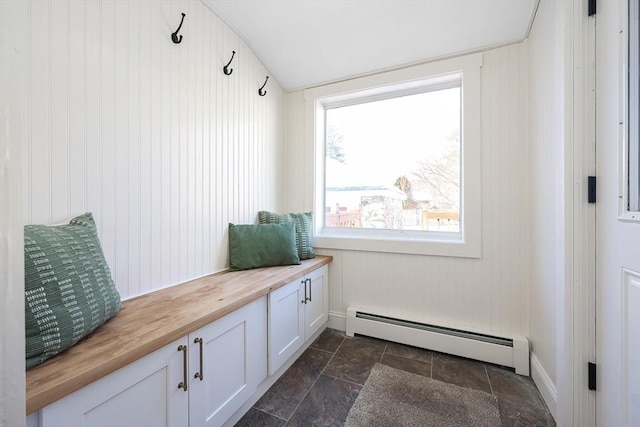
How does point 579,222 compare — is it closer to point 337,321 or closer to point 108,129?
point 337,321

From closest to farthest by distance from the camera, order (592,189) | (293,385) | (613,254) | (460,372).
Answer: (613,254), (592,189), (293,385), (460,372)

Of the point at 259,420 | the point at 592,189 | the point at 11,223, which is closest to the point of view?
the point at 11,223

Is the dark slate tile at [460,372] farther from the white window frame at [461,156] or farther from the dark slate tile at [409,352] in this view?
the white window frame at [461,156]

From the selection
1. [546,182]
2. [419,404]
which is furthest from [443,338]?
[546,182]

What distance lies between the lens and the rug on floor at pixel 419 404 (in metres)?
1.27

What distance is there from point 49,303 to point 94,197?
0.54 m

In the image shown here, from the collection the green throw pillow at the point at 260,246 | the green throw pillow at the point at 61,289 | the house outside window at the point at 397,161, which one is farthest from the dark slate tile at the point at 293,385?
the house outside window at the point at 397,161

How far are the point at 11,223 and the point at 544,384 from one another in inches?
87.5

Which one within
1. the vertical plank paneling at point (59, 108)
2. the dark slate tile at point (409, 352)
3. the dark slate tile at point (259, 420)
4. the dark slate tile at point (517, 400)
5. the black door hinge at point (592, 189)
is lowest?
the dark slate tile at point (259, 420)

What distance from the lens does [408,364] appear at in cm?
173

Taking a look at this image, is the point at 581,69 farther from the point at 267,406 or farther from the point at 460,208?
the point at 267,406

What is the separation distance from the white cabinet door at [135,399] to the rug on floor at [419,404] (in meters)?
0.84

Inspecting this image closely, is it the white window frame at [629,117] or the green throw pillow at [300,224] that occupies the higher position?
the white window frame at [629,117]

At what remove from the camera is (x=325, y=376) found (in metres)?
1.61
